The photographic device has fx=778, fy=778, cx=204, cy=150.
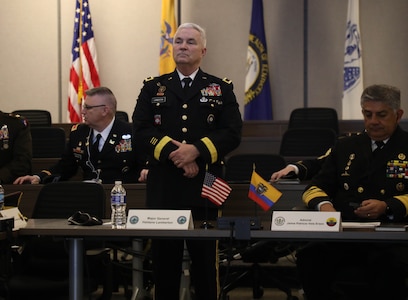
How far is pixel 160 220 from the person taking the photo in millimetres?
3291

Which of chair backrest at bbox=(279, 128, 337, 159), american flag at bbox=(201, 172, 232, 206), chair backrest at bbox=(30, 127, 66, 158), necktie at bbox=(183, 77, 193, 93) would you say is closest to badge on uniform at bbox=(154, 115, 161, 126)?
necktie at bbox=(183, 77, 193, 93)

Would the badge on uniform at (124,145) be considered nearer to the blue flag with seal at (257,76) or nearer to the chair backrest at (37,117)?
the chair backrest at (37,117)

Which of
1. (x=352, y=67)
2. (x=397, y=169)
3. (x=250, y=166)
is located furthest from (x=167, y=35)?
(x=397, y=169)

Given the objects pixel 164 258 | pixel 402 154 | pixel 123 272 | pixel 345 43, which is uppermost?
pixel 345 43

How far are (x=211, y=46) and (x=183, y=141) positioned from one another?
751 centimetres

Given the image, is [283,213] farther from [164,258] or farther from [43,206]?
[43,206]

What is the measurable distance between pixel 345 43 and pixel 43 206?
6962 mm

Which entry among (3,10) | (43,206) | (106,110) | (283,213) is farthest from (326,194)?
(3,10)

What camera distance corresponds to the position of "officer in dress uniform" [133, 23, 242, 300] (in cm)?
371

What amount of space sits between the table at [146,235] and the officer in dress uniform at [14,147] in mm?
2013

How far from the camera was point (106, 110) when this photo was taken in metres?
5.41

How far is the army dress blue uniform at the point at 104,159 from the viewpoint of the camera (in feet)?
17.5

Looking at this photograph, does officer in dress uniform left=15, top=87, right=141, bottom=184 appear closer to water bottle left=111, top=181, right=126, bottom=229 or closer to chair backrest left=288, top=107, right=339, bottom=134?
water bottle left=111, top=181, right=126, bottom=229

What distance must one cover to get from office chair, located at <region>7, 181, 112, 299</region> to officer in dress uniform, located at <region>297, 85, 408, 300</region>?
1.05 m
